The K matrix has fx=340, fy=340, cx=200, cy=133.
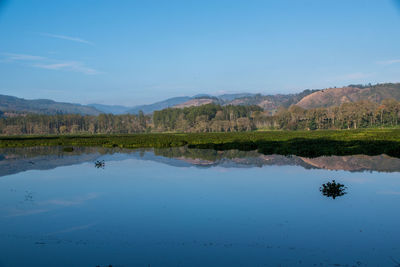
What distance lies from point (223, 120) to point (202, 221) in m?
139

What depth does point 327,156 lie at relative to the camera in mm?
34281

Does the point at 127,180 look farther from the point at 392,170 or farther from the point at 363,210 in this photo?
the point at 392,170

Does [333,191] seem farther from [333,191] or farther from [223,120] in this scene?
[223,120]

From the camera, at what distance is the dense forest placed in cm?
12325

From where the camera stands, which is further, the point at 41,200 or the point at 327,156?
the point at 327,156

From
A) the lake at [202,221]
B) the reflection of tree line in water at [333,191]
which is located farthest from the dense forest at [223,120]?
the reflection of tree line in water at [333,191]

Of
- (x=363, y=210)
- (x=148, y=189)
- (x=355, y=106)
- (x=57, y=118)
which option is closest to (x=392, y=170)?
(x=363, y=210)

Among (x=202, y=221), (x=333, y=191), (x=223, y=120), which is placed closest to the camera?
(x=202, y=221)

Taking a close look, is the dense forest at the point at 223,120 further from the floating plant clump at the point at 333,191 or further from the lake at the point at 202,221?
the floating plant clump at the point at 333,191

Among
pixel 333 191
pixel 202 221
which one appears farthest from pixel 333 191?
pixel 202 221

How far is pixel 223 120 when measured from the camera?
5955 inches

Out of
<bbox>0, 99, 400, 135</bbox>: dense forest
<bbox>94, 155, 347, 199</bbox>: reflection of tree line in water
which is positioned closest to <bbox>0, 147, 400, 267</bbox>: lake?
<bbox>94, 155, 347, 199</bbox>: reflection of tree line in water

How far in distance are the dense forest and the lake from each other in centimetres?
11153

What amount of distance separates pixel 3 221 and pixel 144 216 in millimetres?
5356
